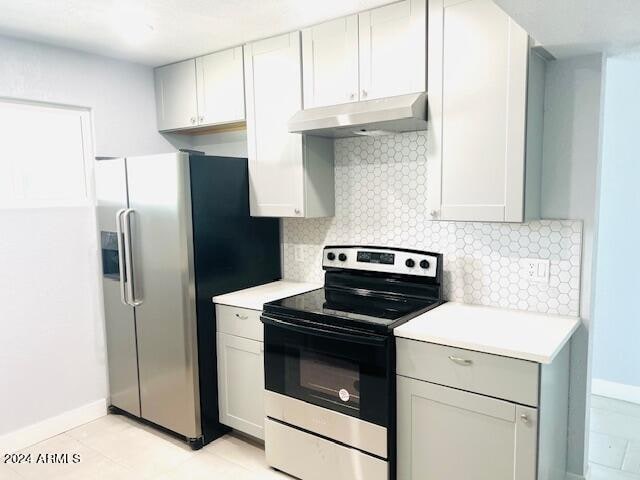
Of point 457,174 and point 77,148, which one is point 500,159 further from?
point 77,148

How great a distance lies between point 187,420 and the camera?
2.88 m

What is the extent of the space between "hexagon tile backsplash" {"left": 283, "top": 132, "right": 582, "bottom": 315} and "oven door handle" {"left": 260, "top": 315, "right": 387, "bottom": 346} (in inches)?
27.0

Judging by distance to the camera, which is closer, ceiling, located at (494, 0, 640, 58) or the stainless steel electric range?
ceiling, located at (494, 0, 640, 58)

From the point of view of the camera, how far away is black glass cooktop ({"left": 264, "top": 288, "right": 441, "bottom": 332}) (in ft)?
7.34

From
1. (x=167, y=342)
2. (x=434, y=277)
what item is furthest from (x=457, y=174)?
(x=167, y=342)

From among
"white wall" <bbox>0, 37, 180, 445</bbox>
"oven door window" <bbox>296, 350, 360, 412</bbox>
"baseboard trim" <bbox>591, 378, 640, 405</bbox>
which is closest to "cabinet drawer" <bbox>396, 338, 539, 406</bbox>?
"oven door window" <bbox>296, 350, 360, 412</bbox>

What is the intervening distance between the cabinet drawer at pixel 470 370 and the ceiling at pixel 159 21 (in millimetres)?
1667

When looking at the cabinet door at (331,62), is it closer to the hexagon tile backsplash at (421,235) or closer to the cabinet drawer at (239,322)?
the hexagon tile backsplash at (421,235)

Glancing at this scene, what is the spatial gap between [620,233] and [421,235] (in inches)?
A: 61.4

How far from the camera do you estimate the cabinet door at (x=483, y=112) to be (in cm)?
208

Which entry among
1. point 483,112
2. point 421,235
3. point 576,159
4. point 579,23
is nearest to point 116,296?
point 421,235

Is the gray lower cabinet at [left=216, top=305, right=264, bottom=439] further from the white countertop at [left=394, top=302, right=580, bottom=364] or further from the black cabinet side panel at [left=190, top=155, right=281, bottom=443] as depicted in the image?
the white countertop at [left=394, top=302, right=580, bottom=364]

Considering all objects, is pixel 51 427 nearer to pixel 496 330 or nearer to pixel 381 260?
pixel 381 260

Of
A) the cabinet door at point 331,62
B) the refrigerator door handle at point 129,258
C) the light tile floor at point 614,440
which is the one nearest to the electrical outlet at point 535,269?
the light tile floor at point 614,440
